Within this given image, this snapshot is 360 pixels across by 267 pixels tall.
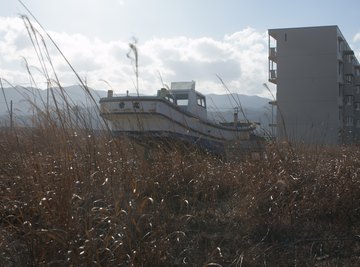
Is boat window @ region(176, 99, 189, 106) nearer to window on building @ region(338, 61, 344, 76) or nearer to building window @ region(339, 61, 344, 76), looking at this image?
window on building @ region(338, 61, 344, 76)

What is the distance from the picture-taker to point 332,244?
3.68 meters

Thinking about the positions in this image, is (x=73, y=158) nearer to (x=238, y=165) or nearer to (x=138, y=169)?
(x=138, y=169)

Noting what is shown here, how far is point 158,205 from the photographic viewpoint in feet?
12.3

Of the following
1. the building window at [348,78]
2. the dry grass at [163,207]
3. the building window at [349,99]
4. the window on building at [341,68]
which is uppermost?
the window on building at [341,68]

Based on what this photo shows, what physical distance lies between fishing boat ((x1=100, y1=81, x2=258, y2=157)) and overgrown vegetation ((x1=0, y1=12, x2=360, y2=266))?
1.75 ft

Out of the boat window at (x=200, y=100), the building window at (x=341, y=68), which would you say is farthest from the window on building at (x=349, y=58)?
the boat window at (x=200, y=100)

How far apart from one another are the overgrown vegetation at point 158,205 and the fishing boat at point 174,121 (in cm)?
53

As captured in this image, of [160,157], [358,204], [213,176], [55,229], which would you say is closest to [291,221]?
[358,204]

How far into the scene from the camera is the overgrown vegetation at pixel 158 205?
293 centimetres

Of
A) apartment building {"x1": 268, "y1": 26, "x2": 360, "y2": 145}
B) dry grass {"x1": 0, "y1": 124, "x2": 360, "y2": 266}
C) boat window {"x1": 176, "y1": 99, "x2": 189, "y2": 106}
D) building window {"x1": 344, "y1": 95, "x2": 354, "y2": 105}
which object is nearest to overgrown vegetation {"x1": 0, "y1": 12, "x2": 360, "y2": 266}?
dry grass {"x1": 0, "y1": 124, "x2": 360, "y2": 266}

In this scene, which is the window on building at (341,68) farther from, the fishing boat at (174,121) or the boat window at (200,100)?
the fishing boat at (174,121)

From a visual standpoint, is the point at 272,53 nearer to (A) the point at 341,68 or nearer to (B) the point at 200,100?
(A) the point at 341,68

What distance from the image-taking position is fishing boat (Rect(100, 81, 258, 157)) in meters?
5.55

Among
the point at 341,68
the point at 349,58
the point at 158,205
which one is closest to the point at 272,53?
the point at 341,68
